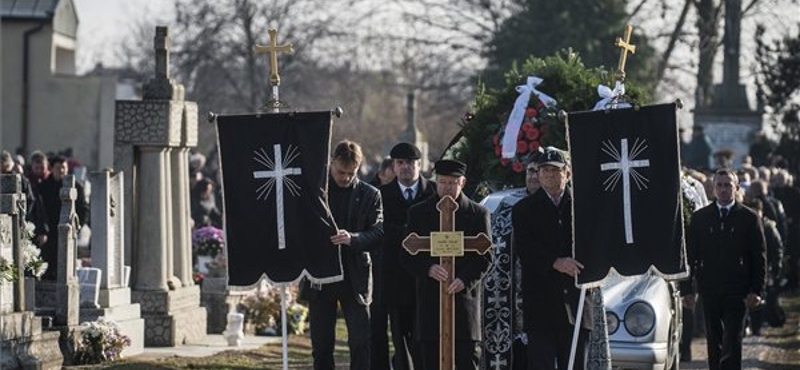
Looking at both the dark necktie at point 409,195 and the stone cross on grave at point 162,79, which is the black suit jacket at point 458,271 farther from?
the stone cross on grave at point 162,79

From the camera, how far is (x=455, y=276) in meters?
11.8

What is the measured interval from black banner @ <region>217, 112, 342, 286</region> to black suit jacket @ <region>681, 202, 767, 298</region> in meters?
3.43

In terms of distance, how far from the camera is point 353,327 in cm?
1287

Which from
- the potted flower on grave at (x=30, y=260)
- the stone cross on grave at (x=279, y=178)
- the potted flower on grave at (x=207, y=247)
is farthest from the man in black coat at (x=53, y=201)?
the stone cross on grave at (x=279, y=178)

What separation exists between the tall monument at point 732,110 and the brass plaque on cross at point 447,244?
27419 millimetres

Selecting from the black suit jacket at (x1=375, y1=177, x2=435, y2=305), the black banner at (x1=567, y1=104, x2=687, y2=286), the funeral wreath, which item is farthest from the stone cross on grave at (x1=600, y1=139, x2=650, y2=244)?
the funeral wreath

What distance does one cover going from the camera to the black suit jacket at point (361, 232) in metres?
12.7

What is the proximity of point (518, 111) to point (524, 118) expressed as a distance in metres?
0.11

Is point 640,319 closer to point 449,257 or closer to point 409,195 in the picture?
point 409,195

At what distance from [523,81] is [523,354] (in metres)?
4.70

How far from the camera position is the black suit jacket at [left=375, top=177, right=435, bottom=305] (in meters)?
12.8

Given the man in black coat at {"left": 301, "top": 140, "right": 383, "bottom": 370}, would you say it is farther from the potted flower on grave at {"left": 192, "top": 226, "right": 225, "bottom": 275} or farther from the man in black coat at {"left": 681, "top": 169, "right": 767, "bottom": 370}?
the potted flower on grave at {"left": 192, "top": 226, "right": 225, "bottom": 275}

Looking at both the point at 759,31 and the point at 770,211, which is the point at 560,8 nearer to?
the point at 759,31


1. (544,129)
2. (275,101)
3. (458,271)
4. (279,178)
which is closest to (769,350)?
(544,129)
